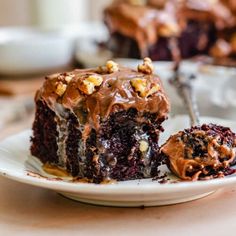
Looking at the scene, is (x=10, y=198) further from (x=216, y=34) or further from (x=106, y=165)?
(x=216, y=34)

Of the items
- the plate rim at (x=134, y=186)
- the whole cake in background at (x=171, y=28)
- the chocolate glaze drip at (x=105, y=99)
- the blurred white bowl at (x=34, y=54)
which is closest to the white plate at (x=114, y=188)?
the plate rim at (x=134, y=186)

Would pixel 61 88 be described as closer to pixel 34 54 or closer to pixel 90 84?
pixel 90 84

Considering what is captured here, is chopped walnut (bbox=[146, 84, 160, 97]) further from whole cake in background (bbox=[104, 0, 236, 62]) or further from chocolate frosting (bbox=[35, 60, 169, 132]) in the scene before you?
whole cake in background (bbox=[104, 0, 236, 62])

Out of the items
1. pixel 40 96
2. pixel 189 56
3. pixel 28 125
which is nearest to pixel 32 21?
pixel 189 56

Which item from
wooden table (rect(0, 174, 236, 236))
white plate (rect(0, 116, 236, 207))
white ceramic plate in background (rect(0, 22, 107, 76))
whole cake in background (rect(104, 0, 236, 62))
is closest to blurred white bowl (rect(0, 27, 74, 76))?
white ceramic plate in background (rect(0, 22, 107, 76))

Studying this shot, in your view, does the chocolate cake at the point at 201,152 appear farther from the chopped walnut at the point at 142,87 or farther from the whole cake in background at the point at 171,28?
the whole cake in background at the point at 171,28
